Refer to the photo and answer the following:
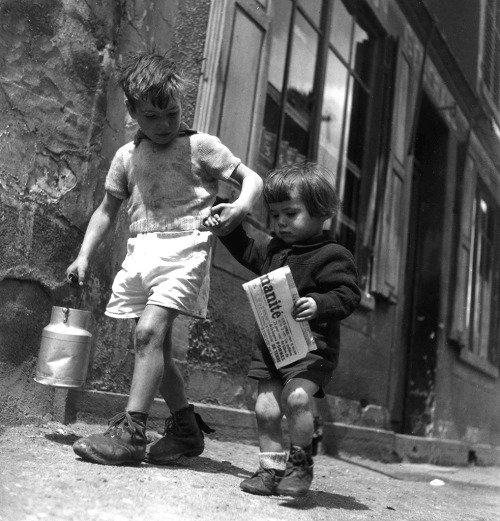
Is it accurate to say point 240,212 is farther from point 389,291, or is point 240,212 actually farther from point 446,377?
point 446,377

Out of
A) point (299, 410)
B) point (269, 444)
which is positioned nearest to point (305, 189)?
point (299, 410)

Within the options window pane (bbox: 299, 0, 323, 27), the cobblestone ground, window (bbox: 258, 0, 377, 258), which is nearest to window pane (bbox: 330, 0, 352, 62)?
window (bbox: 258, 0, 377, 258)

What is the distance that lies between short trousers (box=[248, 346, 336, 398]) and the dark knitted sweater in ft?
0.10

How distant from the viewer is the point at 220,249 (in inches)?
165

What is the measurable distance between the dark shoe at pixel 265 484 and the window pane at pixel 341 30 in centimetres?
402

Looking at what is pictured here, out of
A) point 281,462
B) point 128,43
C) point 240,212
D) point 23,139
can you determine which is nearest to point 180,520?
point 281,462

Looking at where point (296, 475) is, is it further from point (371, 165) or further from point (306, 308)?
point (371, 165)

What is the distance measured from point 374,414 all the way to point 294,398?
3715 millimetres

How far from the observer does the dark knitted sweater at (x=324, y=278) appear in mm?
2566

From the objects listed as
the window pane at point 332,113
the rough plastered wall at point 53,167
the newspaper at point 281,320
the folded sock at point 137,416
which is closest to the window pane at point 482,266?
the window pane at point 332,113

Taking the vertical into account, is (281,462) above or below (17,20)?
below

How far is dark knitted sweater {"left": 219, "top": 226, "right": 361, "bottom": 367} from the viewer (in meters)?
2.57

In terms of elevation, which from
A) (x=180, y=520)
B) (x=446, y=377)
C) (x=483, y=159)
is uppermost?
(x=483, y=159)

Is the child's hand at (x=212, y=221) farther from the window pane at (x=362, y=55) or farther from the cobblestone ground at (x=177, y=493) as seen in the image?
the window pane at (x=362, y=55)
